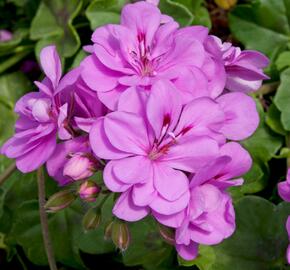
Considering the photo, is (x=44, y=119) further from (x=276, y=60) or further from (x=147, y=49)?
(x=276, y=60)

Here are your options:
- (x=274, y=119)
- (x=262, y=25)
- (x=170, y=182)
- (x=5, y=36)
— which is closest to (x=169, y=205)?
(x=170, y=182)

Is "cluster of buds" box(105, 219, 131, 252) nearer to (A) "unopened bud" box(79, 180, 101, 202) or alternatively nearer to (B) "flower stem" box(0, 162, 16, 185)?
(A) "unopened bud" box(79, 180, 101, 202)

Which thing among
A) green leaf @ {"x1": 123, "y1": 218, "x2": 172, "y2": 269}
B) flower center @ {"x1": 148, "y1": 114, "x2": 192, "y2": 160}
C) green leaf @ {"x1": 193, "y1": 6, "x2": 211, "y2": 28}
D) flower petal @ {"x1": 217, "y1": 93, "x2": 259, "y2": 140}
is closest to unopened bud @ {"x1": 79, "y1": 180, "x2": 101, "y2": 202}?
flower center @ {"x1": 148, "y1": 114, "x2": 192, "y2": 160}

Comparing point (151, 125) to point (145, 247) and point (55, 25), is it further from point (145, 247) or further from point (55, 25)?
point (55, 25)

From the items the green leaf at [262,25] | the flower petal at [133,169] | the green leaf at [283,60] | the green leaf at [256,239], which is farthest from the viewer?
the green leaf at [262,25]

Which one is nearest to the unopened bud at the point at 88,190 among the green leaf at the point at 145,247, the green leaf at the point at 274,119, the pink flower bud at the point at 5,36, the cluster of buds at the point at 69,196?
the cluster of buds at the point at 69,196

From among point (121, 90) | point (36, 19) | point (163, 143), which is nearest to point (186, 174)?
point (163, 143)

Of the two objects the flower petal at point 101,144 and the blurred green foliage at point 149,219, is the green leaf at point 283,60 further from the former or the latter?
the flower petal at point 101,144
